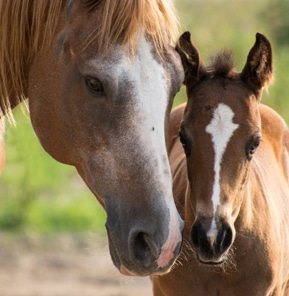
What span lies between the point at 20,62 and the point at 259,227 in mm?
1770

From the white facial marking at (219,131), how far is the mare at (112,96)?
28.8 inches

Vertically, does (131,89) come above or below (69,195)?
above

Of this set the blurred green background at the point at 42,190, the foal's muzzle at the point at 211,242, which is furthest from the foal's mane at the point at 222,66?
the blurred green background at the point at 42,190

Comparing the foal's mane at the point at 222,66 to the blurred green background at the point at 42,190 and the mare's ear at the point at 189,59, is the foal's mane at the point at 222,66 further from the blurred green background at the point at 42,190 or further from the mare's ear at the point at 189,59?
the blurred green background at the point at 42,190

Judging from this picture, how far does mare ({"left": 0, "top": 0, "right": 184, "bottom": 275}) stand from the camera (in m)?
3.73

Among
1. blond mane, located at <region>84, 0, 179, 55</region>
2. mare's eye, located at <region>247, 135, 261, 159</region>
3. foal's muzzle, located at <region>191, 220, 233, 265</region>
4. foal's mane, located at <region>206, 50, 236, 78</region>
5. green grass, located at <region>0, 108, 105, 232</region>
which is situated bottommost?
green grass, located at <region>0, 108, 105, 232</region>

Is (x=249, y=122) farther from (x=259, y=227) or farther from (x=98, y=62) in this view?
(x=98, y=62)

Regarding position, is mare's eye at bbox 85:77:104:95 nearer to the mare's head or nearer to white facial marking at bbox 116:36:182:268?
white facial marking at bbox 116:36:182:268

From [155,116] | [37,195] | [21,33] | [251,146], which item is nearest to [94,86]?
[155,116]

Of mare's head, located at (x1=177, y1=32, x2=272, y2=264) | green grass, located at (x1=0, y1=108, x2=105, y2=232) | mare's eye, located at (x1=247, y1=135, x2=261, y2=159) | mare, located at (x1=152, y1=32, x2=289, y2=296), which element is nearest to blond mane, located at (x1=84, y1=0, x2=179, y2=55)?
mare's head, located at (x1=177, y1=32, x2=272, y2=264)

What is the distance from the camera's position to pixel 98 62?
3859 millimetres

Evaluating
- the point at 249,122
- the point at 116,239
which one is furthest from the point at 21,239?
the point at 116,239

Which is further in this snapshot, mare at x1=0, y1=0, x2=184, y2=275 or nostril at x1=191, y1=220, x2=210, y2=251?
nostril at x1=191, y1=220, x2=210, y2=251

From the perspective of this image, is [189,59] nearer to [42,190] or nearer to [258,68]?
[258,68]
